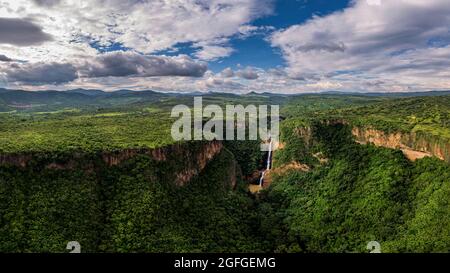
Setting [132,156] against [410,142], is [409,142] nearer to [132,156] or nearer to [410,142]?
[410,142]

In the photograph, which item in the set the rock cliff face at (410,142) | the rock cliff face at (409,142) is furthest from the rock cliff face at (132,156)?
the rock cliff face at (410,142)

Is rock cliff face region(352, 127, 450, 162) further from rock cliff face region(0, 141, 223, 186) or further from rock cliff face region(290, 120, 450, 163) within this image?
rock cliff face region(0, 141, 223, 186)

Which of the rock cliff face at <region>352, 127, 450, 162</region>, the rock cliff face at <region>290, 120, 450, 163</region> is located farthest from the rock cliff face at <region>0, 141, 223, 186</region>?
the rock cliff face at <region>352, 127, 450, 162</region>

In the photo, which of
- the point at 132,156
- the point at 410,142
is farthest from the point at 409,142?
the point at 132,156

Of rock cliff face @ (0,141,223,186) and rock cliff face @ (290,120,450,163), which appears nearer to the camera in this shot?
rock cliff face @ (0,141,223,186)

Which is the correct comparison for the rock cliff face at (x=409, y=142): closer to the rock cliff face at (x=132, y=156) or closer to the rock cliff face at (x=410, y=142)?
the rock cliff face at (x=410, y=142)
